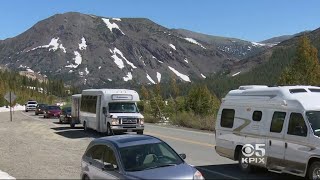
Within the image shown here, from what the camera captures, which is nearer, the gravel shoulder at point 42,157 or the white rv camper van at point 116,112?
the gravel shoulder at point 42,157

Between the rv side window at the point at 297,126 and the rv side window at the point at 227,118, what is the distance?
2.88 m

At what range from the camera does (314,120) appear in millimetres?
11820

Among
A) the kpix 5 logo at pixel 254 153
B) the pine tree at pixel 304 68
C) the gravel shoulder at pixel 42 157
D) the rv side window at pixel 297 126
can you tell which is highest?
the pine tree at pixel 304 68

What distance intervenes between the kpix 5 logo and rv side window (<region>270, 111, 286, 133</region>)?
551 millimetres

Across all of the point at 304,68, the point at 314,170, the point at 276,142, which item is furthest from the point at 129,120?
the point at 304,68

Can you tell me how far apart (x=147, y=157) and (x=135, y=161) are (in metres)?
0.25

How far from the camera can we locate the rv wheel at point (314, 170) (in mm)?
11300

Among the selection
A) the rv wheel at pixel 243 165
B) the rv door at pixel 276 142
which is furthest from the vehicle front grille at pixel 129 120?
the rv door at pixel 276 142

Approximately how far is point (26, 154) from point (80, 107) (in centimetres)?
1275

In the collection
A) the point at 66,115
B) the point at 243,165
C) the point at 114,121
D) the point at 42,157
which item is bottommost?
the point at 42,157

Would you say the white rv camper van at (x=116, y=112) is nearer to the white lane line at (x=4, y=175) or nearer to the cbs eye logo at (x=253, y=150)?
the white lane line at (x=4, y=175)

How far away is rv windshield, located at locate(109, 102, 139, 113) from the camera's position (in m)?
27.8

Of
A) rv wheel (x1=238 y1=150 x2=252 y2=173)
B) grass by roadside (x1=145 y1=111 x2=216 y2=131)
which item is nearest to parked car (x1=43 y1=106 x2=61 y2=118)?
grass by roadside (x1=145 y1=111 x2=216 y2=131)

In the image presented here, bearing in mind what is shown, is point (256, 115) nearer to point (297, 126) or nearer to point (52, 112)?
point (297, 126)
